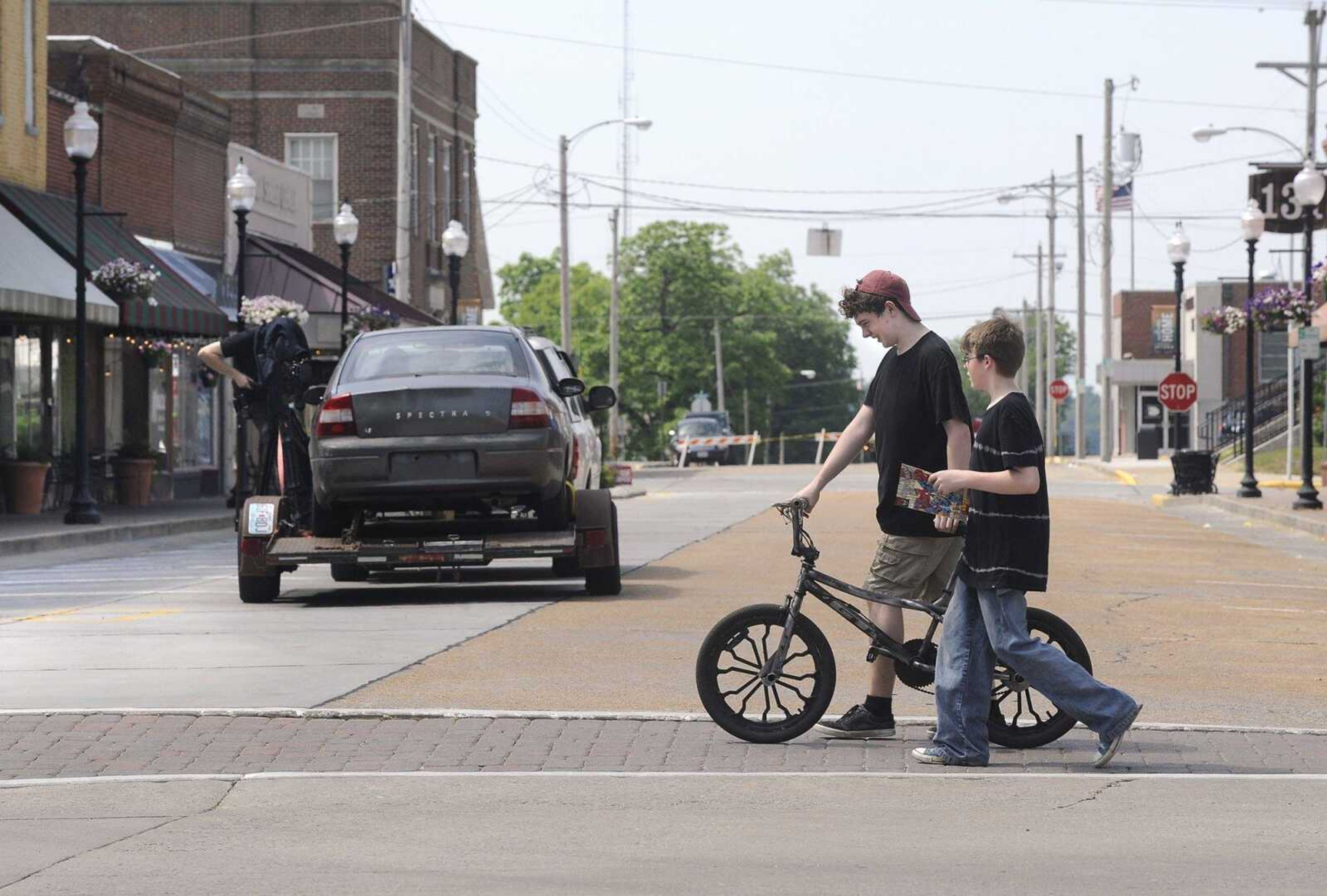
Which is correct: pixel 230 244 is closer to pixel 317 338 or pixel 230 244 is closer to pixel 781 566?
pixel 317 338

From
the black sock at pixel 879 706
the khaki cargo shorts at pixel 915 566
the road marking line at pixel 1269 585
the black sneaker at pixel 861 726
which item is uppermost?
the khaki cargo shorts at pixel 915 566

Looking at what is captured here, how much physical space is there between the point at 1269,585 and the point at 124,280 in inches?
645

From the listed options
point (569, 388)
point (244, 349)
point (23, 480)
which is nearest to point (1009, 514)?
point (569, 388)

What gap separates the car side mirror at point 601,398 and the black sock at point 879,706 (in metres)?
8.26

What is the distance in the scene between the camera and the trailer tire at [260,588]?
15.3m

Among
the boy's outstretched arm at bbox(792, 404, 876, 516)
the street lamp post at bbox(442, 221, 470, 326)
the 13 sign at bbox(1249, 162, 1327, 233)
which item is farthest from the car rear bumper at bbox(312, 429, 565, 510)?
the 13 sign at bbox(1249, 162, 1327, 233)

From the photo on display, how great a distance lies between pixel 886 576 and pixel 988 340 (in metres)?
1.14

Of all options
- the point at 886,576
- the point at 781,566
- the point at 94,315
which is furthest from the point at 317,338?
the point at 886,576

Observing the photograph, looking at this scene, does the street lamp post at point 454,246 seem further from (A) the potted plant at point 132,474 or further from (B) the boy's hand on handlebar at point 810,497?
(B) the boy's hand on handlebar at point 810,497

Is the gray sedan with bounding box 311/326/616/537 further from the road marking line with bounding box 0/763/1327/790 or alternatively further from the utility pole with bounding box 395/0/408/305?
the utility pole with bounding box 395/0/408/305

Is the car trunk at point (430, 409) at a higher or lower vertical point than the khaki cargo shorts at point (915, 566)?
higher

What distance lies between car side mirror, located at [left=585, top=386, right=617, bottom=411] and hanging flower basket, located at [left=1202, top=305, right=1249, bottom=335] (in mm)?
20769

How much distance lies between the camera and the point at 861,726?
8883 millimetres

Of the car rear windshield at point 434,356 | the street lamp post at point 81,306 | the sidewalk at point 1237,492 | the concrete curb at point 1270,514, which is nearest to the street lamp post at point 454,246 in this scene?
the street lamp post at point 81,306
